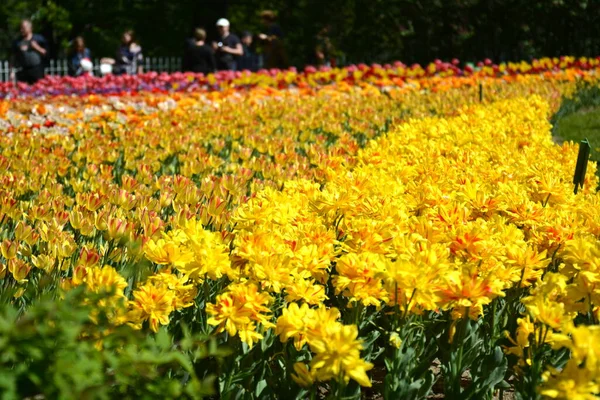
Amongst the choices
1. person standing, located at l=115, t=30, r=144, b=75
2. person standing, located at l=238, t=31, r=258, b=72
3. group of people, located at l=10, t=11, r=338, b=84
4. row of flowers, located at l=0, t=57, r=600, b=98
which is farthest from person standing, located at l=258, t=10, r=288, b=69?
person standing, located at l=115, t=30, r=144, b=75

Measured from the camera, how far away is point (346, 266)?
2.30 metres

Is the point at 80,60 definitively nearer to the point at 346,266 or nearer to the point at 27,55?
the point at 27,55

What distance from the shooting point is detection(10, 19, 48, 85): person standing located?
45.4 feet

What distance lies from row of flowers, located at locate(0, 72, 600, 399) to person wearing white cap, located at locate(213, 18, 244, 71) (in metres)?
9.99

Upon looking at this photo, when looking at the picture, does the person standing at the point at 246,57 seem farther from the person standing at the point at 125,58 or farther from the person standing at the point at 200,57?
the person standing at the point at 200,57

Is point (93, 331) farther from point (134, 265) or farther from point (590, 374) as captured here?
point (590, 374)

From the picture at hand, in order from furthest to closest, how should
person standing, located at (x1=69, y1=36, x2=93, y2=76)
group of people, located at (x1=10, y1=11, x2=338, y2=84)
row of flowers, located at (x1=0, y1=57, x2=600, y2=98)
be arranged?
1. person standing, located at (x1=69, y1=36, x2=93, y2=76)
2. group of people, located at (x1=10, y1=11, x2=338, y2=84)
3. row of flowers, located at (x1=0, y1=57, x2=600, y2=98)

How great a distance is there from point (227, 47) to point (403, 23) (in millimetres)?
8412

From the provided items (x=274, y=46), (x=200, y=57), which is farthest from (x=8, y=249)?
(x=274, y=46)

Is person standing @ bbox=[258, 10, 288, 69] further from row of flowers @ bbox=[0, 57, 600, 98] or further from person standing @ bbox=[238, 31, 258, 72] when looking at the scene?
person standing @ bbox=[238, 31, 258, 72]

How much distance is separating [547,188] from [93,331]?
2.11m

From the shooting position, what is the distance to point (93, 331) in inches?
71.6

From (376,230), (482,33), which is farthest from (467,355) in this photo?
(482,33)

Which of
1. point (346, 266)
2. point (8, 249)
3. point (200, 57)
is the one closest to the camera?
point (346, 266)
